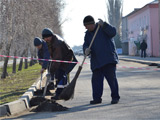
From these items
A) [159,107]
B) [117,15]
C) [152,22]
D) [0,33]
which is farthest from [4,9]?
[117,15]

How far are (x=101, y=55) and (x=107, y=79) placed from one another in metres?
0.52

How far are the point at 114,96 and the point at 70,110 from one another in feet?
3.61

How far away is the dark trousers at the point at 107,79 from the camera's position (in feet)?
28.7

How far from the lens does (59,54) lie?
927 centimetres

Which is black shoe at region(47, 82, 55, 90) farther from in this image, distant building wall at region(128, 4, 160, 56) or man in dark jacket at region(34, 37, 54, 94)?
distant building wall at region(128, 4, 160, 56)

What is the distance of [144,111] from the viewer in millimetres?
7391

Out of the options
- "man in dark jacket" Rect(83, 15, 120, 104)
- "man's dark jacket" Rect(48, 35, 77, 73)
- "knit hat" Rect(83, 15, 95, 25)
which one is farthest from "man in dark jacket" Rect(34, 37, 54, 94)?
"knit hat" Rect(83, 15, 95, 25)

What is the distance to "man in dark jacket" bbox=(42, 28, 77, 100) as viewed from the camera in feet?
30.3

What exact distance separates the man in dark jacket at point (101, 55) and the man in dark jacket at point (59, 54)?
718 millimetres

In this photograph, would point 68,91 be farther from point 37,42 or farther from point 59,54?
point 37,42

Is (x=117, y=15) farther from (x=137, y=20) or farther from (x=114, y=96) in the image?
(x=114, y=96)

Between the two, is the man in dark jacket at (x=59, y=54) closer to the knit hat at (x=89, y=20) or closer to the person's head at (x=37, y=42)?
the knit hat at (x=89, y=20)

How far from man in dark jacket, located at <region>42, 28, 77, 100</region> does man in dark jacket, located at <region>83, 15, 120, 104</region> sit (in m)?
0.72

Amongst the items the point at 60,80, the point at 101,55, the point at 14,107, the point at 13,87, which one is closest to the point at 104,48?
the point at 101,55
